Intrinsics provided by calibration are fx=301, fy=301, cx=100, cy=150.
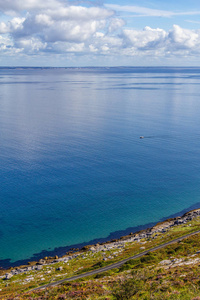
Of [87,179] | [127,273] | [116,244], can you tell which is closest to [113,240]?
[116,244]

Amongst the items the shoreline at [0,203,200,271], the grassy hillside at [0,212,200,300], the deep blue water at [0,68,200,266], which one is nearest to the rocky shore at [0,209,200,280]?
the shoreline at [0,203,200,271]

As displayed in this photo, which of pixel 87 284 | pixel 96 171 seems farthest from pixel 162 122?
pixel 87 284

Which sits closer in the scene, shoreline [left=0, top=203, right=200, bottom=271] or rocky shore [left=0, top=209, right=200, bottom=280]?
rocky shore [left=0, top=209, right=200, bottom=280]

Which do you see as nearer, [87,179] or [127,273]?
[127,273]

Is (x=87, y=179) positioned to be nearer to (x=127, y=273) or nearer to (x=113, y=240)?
(x=113, y=240)

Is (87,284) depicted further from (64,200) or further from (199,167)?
(199,167)

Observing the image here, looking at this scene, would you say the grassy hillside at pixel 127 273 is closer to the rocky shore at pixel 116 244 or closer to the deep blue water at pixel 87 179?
the rocky shore at pixel 116 244

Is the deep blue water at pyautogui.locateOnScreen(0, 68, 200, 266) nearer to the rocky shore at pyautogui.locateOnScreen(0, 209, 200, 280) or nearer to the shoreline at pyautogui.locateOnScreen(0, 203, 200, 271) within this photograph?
the shoreline at pyautogui.locateOnScreen(0, 203, 200, 271)

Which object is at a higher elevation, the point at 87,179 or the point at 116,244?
the point at 87,179

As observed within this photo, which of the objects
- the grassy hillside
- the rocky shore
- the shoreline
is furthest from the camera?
the shoreline
